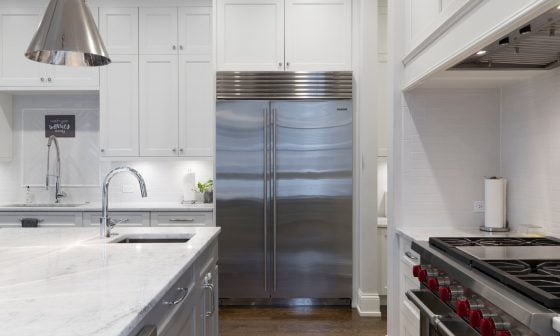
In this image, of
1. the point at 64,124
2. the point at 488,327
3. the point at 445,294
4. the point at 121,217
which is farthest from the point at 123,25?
the point at 488,327

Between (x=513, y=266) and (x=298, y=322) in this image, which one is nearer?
(x=513, y=266)

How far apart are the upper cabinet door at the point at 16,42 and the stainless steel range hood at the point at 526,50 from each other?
3833mm

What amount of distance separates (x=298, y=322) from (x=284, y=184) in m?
1.16

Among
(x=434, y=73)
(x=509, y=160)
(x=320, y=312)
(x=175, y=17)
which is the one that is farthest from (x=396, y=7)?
(x=320, y=312)

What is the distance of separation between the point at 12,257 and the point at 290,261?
241 cm

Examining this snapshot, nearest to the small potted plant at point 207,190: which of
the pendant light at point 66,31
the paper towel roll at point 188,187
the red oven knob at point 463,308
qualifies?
the paper towel roll at point 188,187

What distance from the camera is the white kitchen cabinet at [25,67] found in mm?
3961

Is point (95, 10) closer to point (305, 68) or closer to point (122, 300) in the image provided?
point (305, 68)

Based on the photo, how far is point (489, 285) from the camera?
1.32 metres

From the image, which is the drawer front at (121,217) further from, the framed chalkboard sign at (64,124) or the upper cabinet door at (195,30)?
the upper cabinet door at (195,30)

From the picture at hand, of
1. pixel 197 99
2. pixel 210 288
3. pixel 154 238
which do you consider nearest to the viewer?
pixel 210 288

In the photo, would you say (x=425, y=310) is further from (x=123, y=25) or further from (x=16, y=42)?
(x=16, y=42)

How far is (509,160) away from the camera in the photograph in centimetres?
240

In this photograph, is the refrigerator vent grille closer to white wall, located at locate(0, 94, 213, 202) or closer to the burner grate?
white wall, located at locate(0, 94, 213, 202)
